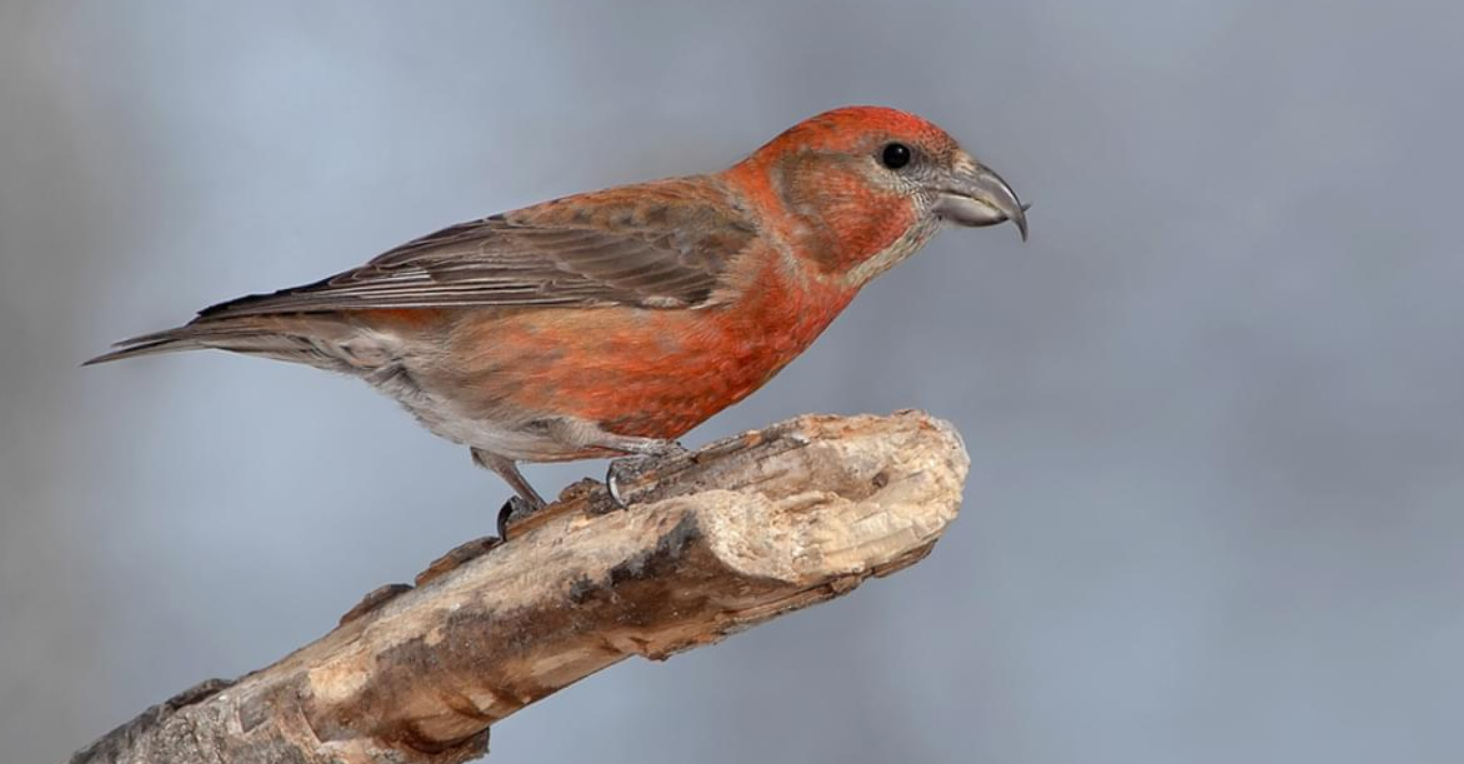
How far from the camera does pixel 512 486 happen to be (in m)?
4.20

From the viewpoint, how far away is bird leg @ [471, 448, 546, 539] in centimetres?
414

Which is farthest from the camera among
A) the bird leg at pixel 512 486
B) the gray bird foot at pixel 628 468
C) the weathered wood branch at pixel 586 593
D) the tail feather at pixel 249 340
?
the bird leg at pixel 512 486

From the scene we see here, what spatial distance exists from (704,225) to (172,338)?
132 centimetres

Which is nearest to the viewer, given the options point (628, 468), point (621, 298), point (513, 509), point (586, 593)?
point (586, 593)

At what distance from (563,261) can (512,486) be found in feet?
2.08

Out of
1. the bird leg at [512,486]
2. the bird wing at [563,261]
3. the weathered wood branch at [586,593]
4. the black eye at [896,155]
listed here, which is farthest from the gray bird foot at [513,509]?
the black eye at [896,155]

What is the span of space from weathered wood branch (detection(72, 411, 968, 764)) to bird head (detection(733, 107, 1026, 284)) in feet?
3.94

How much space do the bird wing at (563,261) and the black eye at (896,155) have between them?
0.38 meters

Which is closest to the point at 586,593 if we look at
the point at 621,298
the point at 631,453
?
the point at 631,453

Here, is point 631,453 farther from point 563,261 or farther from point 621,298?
point 563,261

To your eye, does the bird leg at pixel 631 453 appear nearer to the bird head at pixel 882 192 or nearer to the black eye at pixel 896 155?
the bird head at pixel 882 192

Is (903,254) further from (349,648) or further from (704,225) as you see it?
(349,648)

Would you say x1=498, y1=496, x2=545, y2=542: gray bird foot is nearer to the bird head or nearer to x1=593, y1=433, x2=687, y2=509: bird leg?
x1=593, y1=433, x2=687, y2=509: bird leg

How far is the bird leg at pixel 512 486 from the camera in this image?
4145mm
